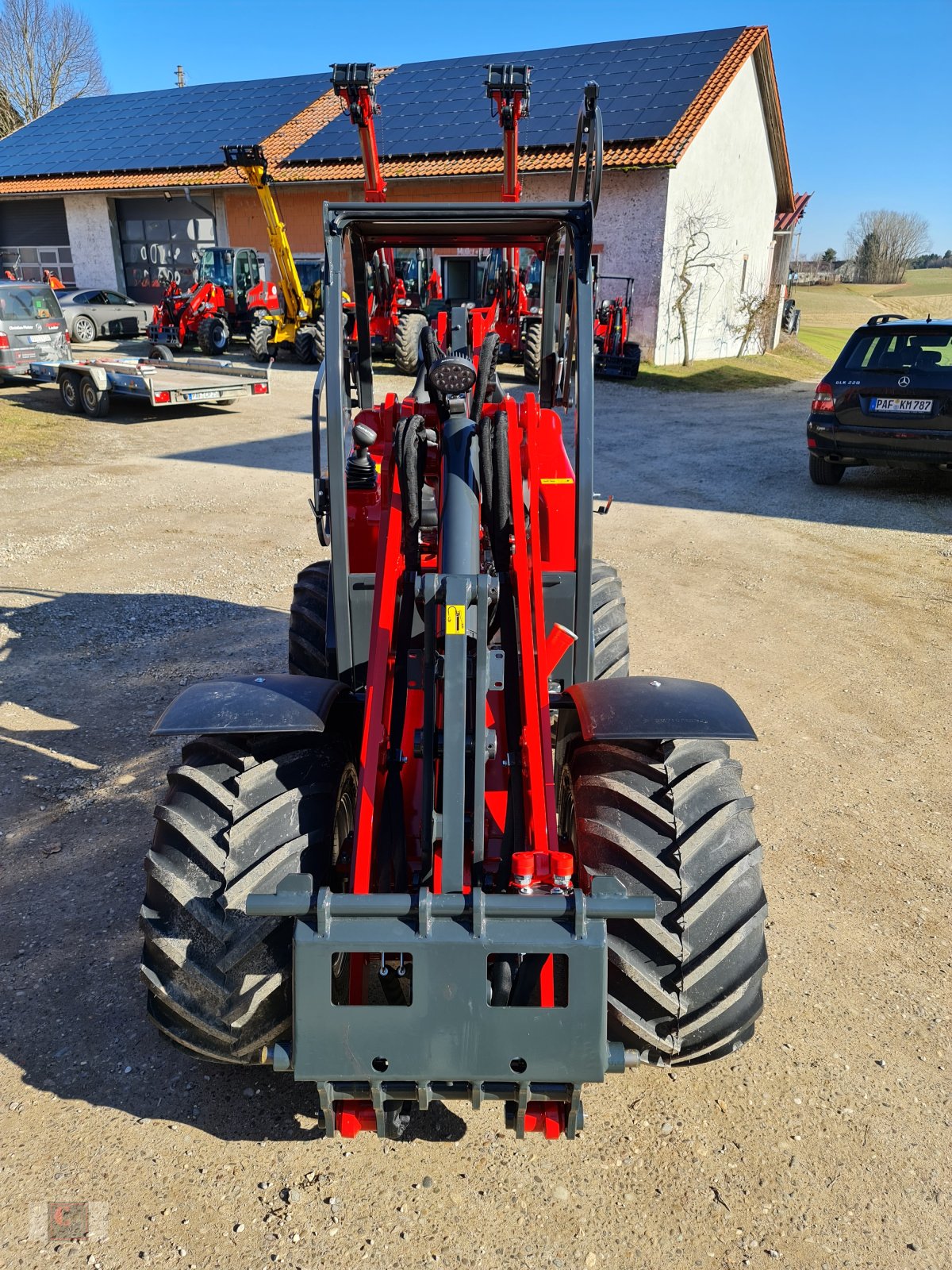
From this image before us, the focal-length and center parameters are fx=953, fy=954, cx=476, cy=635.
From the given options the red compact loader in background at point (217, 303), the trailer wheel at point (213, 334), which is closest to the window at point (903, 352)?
the red compact loader in background at point (217, 303)

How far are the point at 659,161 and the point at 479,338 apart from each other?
8.33m

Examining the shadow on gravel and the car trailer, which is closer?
the shadow on gravel

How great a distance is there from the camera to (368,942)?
7.32 ft

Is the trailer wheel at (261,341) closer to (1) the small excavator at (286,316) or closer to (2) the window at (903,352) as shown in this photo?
(1) the small excavator at (286,316)

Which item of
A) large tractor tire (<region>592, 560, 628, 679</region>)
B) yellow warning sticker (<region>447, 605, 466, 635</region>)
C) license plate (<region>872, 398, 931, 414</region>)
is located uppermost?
yellow warning sticker (<region>447, 605, 466, 635</region>)

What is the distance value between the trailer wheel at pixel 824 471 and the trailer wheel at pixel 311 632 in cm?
842

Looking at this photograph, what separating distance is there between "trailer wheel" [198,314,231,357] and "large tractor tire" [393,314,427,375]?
4.97 m

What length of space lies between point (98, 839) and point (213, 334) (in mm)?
19125

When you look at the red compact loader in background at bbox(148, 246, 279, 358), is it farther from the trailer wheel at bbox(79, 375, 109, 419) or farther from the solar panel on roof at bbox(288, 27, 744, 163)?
the trailer wheel at bbox(79, 375, 109, 419)

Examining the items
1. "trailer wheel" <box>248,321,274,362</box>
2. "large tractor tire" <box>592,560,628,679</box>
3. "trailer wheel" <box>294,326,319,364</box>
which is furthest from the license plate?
"trailer wheel" <box>248,321,274,362</box>

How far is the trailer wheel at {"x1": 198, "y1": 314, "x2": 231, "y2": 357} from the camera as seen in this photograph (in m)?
21.4

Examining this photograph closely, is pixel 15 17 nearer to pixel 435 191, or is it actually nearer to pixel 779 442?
pixel 435 191

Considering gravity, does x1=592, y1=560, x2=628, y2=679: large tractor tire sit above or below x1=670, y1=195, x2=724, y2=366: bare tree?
below

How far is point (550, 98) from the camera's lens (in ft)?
78.7
